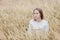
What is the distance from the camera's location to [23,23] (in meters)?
4.86

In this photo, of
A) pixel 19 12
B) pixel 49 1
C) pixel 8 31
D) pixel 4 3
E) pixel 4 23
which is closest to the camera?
pixel 8 31

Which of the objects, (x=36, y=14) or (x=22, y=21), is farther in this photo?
(x=22, y=21)

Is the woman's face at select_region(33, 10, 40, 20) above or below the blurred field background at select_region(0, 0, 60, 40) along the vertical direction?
above

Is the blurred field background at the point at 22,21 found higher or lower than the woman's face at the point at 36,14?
lower

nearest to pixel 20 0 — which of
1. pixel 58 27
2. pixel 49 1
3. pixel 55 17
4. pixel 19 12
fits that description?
pixel 49 1

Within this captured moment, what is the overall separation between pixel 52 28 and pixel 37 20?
303 millimetres

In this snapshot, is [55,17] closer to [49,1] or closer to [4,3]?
[49,1]

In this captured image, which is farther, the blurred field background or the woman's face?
the woman's face

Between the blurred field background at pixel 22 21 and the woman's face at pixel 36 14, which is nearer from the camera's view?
the blurred field background at pixel 22 21

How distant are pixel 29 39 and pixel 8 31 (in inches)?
29.6

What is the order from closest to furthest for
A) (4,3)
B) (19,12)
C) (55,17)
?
(55,17), (19,12), (4,3)

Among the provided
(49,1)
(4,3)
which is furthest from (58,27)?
(4,3)

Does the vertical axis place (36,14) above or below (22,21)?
above

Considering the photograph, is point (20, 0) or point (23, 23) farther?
point (20, 0)
